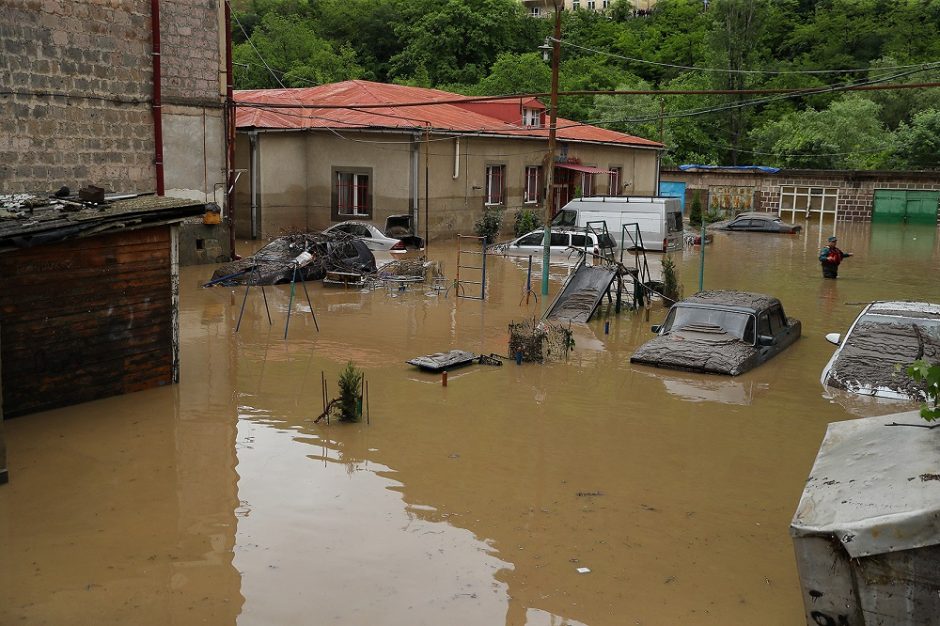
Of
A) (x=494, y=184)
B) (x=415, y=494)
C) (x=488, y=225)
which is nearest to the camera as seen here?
(x=415, y=494)

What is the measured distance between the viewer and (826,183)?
49375 millimetres

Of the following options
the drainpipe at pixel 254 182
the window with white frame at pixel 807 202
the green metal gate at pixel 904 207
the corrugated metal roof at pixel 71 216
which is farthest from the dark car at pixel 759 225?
the corrugated metal roof at pixel 71 216

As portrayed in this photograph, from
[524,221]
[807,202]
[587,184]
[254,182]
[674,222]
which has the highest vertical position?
[587,184]

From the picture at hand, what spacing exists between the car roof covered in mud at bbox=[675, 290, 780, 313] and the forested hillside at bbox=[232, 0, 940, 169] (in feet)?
118

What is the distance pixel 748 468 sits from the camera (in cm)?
988

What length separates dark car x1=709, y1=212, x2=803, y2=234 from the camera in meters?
41.4

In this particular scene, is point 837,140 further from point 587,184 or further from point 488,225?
point 488,225

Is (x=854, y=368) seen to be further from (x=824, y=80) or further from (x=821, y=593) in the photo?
(x=824, y=80)

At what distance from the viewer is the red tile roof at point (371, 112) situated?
30.6 meters

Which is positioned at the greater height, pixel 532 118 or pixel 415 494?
pixel 532 118

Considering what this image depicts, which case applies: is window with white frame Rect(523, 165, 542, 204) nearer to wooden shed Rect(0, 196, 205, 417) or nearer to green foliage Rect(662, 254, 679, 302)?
green foliage Rect(662, 254, 679, 302)

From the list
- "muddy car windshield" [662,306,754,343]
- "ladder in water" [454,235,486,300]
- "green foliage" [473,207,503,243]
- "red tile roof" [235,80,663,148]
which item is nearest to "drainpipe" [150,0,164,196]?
"red tile roof" [235,80,663,148]

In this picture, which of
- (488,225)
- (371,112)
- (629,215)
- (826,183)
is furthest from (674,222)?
(826,183)

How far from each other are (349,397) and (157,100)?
13.7 metres
